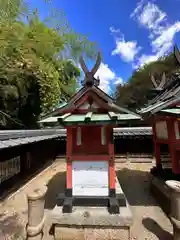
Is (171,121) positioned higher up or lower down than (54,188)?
higher up

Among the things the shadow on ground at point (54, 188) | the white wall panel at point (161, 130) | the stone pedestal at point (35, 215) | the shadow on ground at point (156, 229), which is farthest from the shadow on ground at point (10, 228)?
the white wall panel at point (161, 130)

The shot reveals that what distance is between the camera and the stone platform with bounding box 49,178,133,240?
146 inches

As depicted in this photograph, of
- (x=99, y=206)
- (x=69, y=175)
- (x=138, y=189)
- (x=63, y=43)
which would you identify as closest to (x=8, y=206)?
(x=69, y=175)

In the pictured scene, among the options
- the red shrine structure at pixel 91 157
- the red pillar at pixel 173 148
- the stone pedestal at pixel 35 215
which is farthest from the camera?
the red pillar at pixel 173 148

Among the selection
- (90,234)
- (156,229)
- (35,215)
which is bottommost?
(156,229)

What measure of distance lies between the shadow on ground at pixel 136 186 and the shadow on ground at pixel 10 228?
3.33 metres

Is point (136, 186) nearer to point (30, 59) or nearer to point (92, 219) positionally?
point (92, 219)

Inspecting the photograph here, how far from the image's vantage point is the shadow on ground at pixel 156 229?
3.93 m

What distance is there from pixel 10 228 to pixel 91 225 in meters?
A: 2.07

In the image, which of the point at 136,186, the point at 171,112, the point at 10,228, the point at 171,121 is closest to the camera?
the point at 171,112

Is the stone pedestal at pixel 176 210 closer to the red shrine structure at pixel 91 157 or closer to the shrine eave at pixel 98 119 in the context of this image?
the red shrine structure at pixel 91 157

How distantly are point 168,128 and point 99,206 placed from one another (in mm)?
3030

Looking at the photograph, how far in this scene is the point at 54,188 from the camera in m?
7.14

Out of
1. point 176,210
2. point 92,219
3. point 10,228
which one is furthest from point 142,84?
point 10,228
